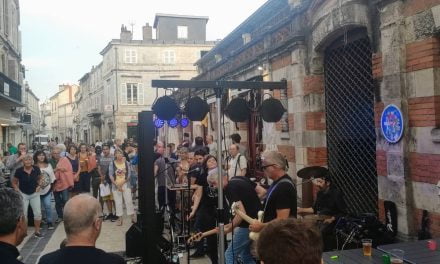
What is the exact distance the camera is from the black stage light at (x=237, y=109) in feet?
23.5

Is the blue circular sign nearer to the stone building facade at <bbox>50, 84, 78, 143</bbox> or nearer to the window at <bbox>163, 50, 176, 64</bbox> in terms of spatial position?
the window at <bbox>163, 50, 176, 64</bbox>

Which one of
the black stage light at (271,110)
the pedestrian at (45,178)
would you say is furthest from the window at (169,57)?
the black stage light at (271,110)

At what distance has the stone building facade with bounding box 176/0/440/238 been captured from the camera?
16.7 ft

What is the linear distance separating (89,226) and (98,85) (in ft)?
166

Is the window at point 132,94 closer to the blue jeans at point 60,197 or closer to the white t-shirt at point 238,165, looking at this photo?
the blue jeans at point 60,197

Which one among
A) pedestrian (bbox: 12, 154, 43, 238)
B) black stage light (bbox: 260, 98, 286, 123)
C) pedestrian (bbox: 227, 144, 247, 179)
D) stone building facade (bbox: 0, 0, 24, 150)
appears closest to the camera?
black stage light (bbox: 260, 98, 286, 123)

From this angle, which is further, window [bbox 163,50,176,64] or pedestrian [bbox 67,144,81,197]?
window [bbox 163,50,176,64]

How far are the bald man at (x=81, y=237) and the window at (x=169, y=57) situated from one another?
4067cm

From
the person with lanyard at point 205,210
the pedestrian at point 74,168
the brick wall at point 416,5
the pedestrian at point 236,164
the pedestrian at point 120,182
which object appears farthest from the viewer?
the pedestrian at point 74,168

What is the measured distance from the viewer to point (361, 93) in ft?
22.3

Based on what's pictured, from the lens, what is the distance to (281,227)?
1923 mm

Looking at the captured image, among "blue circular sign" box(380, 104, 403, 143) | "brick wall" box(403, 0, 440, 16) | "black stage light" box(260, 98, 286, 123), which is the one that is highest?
"brick wall" box(403, 0, 440, 16)

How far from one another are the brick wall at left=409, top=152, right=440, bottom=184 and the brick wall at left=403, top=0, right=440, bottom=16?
1808 millimetres

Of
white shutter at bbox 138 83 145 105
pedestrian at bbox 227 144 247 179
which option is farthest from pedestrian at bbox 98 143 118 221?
white shutter at bbox 138 83 145 105
